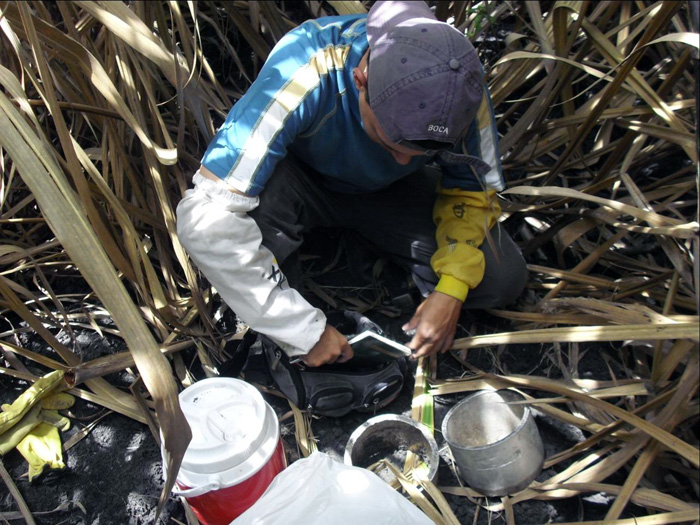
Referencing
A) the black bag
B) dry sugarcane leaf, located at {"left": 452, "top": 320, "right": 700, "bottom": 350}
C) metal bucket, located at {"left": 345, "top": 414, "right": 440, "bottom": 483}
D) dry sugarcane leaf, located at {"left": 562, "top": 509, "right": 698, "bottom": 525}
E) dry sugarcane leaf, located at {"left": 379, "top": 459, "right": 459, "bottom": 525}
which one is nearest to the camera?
dry sugarcane leaf, located at {"left": 452, "top": 320, "right": 700, "bottom": 350}

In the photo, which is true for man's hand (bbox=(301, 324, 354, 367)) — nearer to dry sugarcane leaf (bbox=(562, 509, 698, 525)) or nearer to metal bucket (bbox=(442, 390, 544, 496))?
metal bucket (bbox=(442, 390, 544, 496))

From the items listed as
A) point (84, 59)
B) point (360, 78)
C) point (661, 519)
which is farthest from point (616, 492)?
point (84, 59)

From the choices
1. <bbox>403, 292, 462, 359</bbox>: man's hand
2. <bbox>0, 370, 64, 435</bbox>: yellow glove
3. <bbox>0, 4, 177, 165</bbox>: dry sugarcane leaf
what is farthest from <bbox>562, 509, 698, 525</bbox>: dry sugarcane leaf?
<bbox>0, 370, 64, 435</bbox>: yellow glove

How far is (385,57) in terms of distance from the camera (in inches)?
47.1

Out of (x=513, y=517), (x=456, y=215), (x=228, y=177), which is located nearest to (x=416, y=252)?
(x=456, y=215)

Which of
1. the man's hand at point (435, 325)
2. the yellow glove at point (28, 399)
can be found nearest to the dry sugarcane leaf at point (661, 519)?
the man's hand at point (435, 325)

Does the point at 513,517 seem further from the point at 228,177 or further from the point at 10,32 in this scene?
the point at 10,32

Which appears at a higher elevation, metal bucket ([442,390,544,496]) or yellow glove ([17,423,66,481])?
yellow glove ([17,423,66,481])

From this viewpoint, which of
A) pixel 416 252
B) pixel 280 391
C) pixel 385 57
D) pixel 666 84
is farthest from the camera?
pixel 416 252

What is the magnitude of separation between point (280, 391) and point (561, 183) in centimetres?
97

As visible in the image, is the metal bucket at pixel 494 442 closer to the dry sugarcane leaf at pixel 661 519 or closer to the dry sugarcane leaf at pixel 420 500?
the dry sugarcane leaf at pixel 420 500

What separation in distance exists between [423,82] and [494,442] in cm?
71

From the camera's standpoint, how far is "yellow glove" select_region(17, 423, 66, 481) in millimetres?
1383

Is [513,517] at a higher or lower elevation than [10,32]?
lower
